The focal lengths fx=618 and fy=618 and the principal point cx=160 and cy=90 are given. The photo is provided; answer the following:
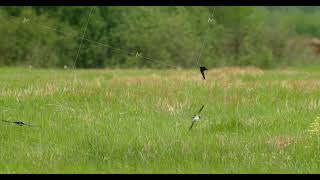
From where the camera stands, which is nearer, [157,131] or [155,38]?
[157,131]

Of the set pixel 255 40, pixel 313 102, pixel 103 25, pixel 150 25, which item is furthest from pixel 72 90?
pixel 255 40

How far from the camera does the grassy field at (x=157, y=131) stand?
6691 millimetres

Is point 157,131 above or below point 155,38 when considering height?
below

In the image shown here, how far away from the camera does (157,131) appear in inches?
309

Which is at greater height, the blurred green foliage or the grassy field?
the blurred green foliage

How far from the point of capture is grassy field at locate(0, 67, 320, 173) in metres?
6.69

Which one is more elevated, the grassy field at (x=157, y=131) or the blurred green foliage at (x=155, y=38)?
the blurred green foliage at (x=155, y=38)

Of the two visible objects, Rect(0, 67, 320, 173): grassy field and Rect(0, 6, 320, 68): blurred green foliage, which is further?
Rect(0, 6, 320, 68): blurred green foliage

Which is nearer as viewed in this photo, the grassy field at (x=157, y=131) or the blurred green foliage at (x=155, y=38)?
the grassy field at (x=157, y=131)

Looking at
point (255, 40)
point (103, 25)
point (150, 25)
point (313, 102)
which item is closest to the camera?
point (313, 102)

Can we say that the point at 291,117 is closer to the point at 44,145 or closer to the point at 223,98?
the point at 223,98

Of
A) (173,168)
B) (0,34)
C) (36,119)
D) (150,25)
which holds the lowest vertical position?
(173,168)

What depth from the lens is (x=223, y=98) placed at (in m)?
10.3

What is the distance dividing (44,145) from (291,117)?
3.54 meters
